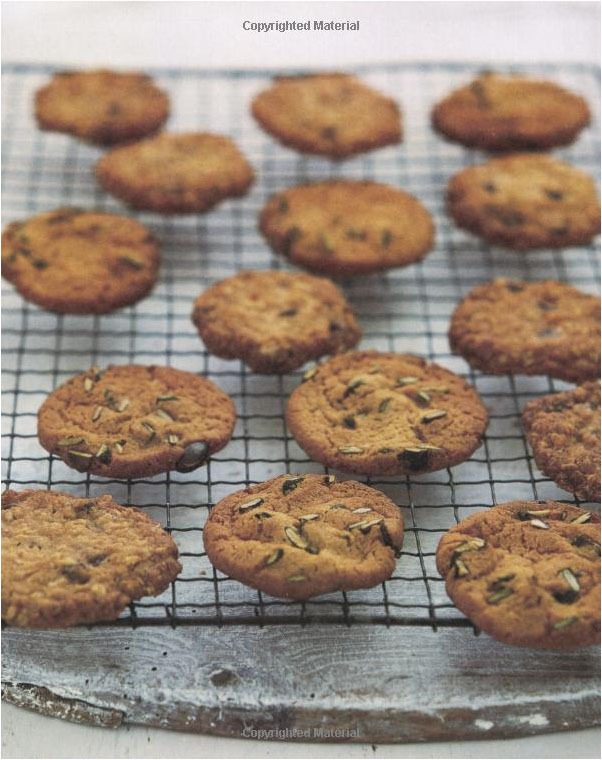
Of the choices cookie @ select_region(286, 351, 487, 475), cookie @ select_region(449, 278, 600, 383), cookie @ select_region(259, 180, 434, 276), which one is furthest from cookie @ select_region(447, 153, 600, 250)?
cookie @ select_region(286, 351, 487, 475)

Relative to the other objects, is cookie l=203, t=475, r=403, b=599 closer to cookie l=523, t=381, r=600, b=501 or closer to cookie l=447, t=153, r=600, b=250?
cookie l=523, t=381, r=600, b=501

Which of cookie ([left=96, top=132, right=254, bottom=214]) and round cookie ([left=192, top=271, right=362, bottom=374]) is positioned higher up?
cookie ([left=96, top=132, right=254, bottom=214])

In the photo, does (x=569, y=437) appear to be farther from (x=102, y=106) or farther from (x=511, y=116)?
(x=102, y=106)

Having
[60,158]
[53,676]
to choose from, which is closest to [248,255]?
[60,158]

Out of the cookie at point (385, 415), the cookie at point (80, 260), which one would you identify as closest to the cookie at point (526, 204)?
the cookie at point (385, 415)

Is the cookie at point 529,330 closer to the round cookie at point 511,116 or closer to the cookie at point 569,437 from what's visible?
the cookie at point 569,437

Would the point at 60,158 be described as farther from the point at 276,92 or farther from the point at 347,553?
the point at 347,553
